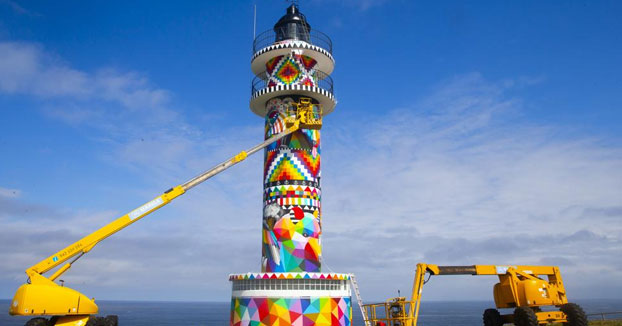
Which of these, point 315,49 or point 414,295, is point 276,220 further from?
point 315,49

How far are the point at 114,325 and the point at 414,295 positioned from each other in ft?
55.7

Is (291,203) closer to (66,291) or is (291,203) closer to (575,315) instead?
(66,291)

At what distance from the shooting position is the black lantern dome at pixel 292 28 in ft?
125

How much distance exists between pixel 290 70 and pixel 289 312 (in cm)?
1730

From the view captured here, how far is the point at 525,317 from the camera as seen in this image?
2692cm

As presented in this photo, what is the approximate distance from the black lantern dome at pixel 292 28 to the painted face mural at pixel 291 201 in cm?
620

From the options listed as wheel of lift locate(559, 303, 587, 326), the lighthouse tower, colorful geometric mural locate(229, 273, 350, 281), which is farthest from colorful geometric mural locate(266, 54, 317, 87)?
wheel of lift locate(559, 303, 587, 326)

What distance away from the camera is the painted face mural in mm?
32500

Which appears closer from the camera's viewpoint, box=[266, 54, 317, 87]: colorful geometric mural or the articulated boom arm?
the articulated boom arm

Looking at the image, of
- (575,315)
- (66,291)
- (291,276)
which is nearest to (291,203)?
(291,276)

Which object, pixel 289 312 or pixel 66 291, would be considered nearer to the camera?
Result: pixel 66 291

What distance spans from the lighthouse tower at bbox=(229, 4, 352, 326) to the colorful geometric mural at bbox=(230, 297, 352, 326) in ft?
0.19

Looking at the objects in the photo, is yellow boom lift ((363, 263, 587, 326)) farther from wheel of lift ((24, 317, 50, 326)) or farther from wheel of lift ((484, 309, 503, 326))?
wheel of lift ((24, 317, 50, 326))

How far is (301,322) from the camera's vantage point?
2900 cm
